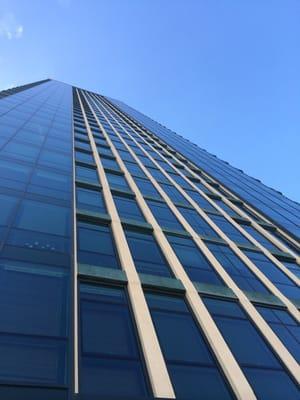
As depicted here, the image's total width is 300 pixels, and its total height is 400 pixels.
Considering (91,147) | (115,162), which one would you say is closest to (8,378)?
(115,162)

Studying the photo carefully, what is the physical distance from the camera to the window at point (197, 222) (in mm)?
18850

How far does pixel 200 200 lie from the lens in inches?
984

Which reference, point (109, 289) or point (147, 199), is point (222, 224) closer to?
point (147, 199)

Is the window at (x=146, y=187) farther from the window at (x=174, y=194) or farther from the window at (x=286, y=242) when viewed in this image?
the window at (x=286, y=242)

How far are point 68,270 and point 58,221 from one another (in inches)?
137

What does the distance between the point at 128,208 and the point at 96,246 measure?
5.17 m

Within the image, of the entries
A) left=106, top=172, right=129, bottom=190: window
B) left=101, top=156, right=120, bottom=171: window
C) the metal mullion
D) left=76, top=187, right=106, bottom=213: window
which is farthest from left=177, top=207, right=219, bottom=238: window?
left=101, top=156, right=120, bottom=171: window

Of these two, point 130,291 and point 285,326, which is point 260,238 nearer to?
point 285,326

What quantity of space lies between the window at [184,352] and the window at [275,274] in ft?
18.5

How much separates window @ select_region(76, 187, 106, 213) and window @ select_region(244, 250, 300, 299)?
686 centimetres

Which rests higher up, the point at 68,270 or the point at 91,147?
the point at 91,147

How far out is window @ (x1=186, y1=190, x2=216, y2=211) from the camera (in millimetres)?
23778

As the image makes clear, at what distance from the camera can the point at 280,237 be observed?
77.4 ft

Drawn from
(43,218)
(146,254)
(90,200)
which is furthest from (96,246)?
(90,200)
